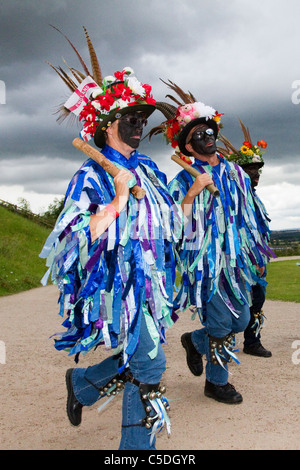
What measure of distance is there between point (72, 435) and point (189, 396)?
3.73 ft

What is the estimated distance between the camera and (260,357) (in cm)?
521

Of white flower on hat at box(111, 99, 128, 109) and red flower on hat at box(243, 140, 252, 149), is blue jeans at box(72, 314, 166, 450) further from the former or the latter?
red flower on hat at box(243, 140, 252, 149)

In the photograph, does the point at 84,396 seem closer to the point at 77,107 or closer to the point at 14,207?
the point at 77,107

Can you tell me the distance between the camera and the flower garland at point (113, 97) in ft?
10.4

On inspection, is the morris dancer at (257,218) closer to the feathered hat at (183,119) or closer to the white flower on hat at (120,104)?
the feathered hat at (183,119)

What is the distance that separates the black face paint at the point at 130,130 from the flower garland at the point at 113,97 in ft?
0.29

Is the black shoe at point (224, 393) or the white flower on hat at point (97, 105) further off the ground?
the white flower on hat at point (97, 105)

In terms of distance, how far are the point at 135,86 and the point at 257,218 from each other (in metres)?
2.34

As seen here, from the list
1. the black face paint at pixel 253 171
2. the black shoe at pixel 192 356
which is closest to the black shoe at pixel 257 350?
the black shoe at pixel 192 356

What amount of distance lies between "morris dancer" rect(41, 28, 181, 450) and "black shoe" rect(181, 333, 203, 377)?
1.42m

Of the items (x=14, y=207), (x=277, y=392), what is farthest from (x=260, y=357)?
(x=14, y=207)

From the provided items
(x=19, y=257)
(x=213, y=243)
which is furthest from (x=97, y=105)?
(x=19, y=257)

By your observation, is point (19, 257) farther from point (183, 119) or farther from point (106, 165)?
point (106, 165)

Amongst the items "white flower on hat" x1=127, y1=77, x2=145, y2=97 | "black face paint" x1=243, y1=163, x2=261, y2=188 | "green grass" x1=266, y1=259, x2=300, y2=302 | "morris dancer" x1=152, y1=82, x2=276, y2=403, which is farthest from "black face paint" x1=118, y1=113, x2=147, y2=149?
"green grass" x1=266, y1=259, x2=300, y2=302
